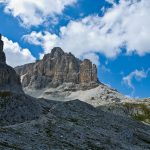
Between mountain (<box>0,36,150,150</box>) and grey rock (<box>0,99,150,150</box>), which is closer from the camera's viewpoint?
grey rock (<box>0,99,150,150</box>)

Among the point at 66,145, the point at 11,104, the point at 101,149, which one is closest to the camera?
the point at 66,145

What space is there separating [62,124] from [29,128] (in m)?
9.94

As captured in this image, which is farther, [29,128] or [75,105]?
[75,105]

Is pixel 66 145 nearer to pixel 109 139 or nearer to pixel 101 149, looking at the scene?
pixel 101 149

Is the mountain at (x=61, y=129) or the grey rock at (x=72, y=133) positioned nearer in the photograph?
the grey rock at (x=72, y=133)

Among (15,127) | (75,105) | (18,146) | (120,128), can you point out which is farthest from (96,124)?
(18,146)

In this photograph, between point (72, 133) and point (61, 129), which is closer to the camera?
point (72, 133)

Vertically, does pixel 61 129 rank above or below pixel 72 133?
above

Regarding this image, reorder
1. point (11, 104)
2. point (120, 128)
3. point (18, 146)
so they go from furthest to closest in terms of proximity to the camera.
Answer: point (120, 128) < point (11, 104) < point (18, 146)

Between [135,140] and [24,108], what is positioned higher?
[24,108]

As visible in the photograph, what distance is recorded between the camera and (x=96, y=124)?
83250 millimetres

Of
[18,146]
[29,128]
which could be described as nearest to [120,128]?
[29,128]

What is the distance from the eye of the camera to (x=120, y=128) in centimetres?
8838

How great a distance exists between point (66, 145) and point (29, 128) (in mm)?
6764
